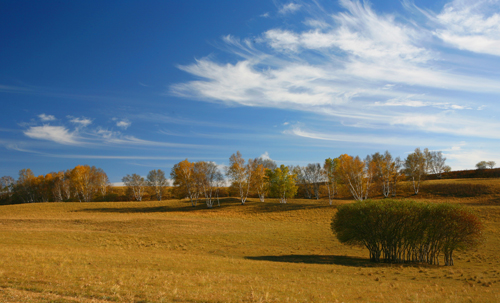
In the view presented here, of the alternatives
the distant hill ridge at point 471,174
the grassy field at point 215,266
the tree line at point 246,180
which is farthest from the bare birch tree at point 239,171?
the distant hill ridge at point 471,174

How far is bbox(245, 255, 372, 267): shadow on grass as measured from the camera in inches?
1069

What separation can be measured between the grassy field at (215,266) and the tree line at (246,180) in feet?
66.2

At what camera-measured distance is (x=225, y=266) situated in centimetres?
2216

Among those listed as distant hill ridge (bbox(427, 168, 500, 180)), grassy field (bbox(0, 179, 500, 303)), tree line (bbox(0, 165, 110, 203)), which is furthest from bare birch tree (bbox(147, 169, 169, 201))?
distant hill ridge (bbox(427, 168, 500, 180))

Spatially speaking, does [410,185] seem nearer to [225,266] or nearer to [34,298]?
[225,266]

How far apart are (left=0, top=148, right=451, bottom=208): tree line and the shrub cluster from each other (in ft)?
100

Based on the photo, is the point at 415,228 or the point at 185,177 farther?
the point at 185,177

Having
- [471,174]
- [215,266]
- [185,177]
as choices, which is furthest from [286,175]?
[471,174]

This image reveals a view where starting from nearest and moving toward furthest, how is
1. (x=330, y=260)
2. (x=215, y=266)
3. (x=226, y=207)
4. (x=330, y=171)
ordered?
(x=215, y=266), (x=330, y=260), (x=226, y=207), (x=330, y=171)

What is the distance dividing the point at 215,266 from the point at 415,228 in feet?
72.3

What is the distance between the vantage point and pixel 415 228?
94.6ft

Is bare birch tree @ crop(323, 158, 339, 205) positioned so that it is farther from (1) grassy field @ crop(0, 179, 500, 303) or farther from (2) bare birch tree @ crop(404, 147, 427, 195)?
(2) bare birch tree @ crop(404, 147, 427, 195)

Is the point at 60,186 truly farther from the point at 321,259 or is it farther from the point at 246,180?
the point at 321,259

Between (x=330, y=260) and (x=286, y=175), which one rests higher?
(x=286, y=175)
